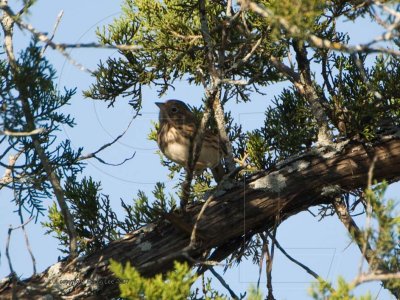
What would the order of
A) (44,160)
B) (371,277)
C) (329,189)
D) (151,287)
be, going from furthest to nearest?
(329,189) → (44,160) → (151,287) → (371,277)

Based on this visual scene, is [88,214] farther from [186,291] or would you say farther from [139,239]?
[186,291]

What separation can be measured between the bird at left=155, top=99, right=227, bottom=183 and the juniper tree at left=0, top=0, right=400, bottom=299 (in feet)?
0.43

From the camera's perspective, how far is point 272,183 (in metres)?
5.13

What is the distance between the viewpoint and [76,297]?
4789mm

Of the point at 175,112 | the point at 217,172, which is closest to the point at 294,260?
the point at 217,172

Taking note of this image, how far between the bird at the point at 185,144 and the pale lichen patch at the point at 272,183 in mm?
462

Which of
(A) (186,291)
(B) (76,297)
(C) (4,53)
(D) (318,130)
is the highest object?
(C) (4,53)

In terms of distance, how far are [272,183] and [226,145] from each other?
1.62 feet

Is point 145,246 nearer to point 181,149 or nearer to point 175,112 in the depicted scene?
point 181,149

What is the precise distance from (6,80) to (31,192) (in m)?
0.93

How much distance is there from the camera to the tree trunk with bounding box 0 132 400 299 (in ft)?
15.8

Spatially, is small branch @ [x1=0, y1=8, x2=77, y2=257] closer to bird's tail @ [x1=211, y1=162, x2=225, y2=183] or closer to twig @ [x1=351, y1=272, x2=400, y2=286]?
bird's tail @ [x1=211, y1=162, x2=225, y2=183]

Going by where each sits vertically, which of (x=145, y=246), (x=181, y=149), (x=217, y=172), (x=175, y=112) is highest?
(x=175, y=112)

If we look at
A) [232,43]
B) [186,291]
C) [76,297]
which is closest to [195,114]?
[232,43]
